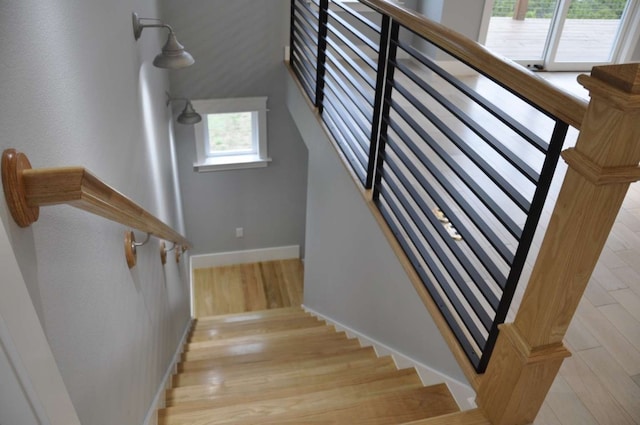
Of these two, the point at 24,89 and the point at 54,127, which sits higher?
the point at 24,89

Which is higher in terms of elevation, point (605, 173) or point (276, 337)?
point (605, 173)

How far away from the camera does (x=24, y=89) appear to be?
116 cm

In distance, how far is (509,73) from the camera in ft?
4.25

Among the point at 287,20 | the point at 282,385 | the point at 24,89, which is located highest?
the point at 24,89

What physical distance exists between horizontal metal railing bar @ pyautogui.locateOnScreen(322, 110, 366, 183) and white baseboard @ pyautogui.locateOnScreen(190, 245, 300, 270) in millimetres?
3513

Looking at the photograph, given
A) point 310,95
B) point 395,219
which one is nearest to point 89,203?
point 395,219

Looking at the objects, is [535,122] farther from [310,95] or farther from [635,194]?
[310,95]

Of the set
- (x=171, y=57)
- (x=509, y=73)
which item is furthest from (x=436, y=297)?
(x=171, y=57)

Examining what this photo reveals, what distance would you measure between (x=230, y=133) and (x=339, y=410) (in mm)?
4356

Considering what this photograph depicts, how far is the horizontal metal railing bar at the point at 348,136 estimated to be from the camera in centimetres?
→ 268

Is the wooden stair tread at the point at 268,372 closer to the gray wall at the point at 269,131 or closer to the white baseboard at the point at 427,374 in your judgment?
the white baseboard at the point at 427,374

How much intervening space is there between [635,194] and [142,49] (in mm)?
3209

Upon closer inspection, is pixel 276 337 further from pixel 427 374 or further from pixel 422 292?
pixel 422 292

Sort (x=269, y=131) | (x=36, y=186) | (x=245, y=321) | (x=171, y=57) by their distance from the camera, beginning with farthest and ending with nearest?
1. (x=269, y=131)
2. (x=245, y=321)
3. (x=171, y=57)
4. (x=36, y=186)
